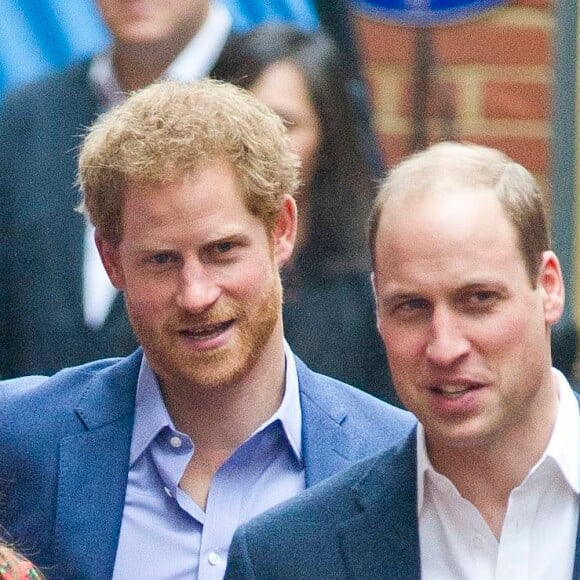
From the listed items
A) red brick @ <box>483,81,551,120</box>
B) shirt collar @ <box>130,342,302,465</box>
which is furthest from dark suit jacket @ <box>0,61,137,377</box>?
shirt collar @ <box>130,342,302,465</box>

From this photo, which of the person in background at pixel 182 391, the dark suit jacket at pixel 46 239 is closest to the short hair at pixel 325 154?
the dark suit jacket at pixel 46 239

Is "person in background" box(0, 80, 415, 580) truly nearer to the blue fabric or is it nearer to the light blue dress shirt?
the light blue dress shirt

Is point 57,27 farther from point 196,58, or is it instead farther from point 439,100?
point 439,100

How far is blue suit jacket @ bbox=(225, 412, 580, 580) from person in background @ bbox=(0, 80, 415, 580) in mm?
414

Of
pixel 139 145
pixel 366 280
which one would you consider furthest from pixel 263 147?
pixel 366 280

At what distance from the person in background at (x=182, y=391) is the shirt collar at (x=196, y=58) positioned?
1332mm

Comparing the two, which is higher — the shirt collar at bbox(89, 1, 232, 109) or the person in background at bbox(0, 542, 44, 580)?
the person in background at bbox(0, 542, 44, 580)

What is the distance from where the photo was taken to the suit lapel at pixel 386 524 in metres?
2.78

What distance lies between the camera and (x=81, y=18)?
493 cm

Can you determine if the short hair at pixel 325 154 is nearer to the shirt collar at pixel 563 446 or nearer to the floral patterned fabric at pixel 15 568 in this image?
the floral patterned fabric at pixel 15 568

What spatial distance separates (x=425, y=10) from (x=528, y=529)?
2611 millimetres

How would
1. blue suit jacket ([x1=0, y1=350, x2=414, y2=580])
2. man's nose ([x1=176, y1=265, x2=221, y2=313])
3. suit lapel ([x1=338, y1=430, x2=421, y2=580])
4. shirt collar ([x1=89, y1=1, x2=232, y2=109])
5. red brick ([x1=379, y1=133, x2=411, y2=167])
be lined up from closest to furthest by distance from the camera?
suit lapel ([x1=338, y1=430, x2=421, y2=580]) → man's nose ([x1=176, y1=265, x2=221, y2=313]) → blue suit jacket ([x1=0, y1=350, x2=414, y2=580]) → shirt collar ([x1=89, y1=1, x2=232, y2=109]) → red brick ([x1=379, y1=133, x2=411, y2=167])

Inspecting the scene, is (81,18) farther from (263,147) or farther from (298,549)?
(298,549)

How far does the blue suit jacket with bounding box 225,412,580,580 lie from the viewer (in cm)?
281
